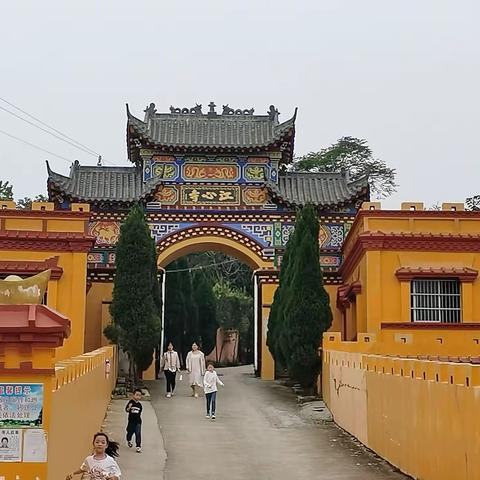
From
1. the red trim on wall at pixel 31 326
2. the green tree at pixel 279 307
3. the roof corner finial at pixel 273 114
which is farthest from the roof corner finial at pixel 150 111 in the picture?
the red trim on wall at pixel 31 326

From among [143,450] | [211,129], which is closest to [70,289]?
[143,450]

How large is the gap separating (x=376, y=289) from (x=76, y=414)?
12965 millimetres

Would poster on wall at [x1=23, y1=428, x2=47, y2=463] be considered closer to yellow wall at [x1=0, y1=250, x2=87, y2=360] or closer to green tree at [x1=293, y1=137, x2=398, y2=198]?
yellow wall at [x1=0, y1=250, x2=87, y2=360]

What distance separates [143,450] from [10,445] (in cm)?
761

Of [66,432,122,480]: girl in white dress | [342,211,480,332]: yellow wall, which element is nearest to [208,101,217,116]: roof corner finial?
[342,211,480,332]: yellow wall

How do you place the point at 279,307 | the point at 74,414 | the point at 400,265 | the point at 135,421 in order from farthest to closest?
the point at 279,307, the point at 400,265, the point at 135,421, the point at 74,414

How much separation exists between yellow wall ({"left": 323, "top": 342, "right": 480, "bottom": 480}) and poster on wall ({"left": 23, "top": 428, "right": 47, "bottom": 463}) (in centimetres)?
456

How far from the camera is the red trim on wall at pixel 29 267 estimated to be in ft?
74.4

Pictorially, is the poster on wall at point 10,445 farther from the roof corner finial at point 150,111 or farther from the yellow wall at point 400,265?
the roof corner finial at point 150,111

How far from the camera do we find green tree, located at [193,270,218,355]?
44.8m

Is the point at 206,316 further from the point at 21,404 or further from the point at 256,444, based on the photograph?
the point at 21,404

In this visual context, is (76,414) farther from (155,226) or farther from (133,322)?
(155,226)

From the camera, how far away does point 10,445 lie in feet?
24.3

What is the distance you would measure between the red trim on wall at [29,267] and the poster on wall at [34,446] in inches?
605
